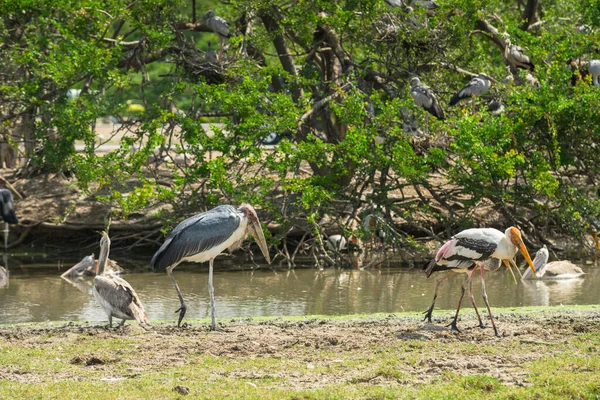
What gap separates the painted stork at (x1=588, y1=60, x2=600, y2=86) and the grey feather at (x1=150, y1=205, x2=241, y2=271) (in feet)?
21.9

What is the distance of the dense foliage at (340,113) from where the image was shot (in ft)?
41.3

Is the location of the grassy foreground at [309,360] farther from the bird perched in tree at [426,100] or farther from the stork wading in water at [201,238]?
the bird perched in tree at [426,100]

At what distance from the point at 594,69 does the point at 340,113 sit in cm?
356

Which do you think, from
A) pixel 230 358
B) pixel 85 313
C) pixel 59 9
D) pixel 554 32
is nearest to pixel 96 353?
pixel 230 358

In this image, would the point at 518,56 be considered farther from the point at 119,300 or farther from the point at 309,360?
the point at 309,360

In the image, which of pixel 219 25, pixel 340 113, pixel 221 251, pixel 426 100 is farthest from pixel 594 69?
pixel 221 251

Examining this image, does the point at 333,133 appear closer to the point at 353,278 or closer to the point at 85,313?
the point at 353,278

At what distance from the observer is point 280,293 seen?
11398mm

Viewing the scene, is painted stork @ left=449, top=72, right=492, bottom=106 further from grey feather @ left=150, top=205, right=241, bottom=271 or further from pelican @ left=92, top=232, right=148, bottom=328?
pelican @ left=92, top=232, right=148, bottom=328

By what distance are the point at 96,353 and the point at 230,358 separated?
101 centimetres

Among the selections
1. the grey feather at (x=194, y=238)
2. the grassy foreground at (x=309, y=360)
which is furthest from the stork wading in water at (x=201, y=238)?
the grassy foreground at (x=309, y=360)

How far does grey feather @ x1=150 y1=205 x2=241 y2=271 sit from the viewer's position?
8609 mm

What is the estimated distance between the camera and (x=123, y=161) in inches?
499

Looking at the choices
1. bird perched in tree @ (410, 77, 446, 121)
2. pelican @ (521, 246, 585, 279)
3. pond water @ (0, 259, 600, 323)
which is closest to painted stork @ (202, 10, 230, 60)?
bird perched in tree @ (410, 77, 446, 121)
